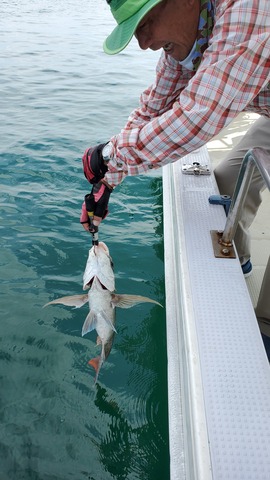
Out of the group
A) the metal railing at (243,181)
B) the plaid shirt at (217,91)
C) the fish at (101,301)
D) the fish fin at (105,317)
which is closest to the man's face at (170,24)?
the plaid shirt at (217,91)

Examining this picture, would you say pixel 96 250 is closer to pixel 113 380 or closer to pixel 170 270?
pixel 170 270

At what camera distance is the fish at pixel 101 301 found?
2.74m

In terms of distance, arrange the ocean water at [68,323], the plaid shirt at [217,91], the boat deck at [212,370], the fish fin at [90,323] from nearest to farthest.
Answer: the boat deck at [212,370] → the plaid shirt at [217,91] → the ocean water at [68,323] → the fish fin at [90,323]

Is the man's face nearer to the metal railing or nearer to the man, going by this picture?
the man

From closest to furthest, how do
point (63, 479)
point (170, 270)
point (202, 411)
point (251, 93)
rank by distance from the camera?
point (202, 411), point (251, 93), point (63, 479), point (170, 270)

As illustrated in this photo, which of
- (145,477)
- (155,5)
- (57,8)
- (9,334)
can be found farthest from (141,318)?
(57,8)

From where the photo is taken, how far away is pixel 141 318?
334 cm

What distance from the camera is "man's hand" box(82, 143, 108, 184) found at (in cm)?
250

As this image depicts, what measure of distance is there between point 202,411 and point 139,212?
338 centimetres

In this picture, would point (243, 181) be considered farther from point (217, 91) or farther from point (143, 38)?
point (143, 38)

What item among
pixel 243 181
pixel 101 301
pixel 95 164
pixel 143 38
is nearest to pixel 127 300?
pixel 101 301

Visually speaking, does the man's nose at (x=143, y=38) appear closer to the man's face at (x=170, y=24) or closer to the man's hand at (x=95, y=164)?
the man's face at (x=170, y=24)

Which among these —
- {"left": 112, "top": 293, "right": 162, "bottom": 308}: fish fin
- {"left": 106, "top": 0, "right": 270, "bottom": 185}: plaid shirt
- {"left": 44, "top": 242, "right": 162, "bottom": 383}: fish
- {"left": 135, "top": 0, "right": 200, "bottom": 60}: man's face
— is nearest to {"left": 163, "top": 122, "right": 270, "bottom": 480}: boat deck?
{"left": 112, "top": 293, "right": 162, "bottom": 308}: fish fin

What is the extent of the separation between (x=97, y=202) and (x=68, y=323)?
119 cm
